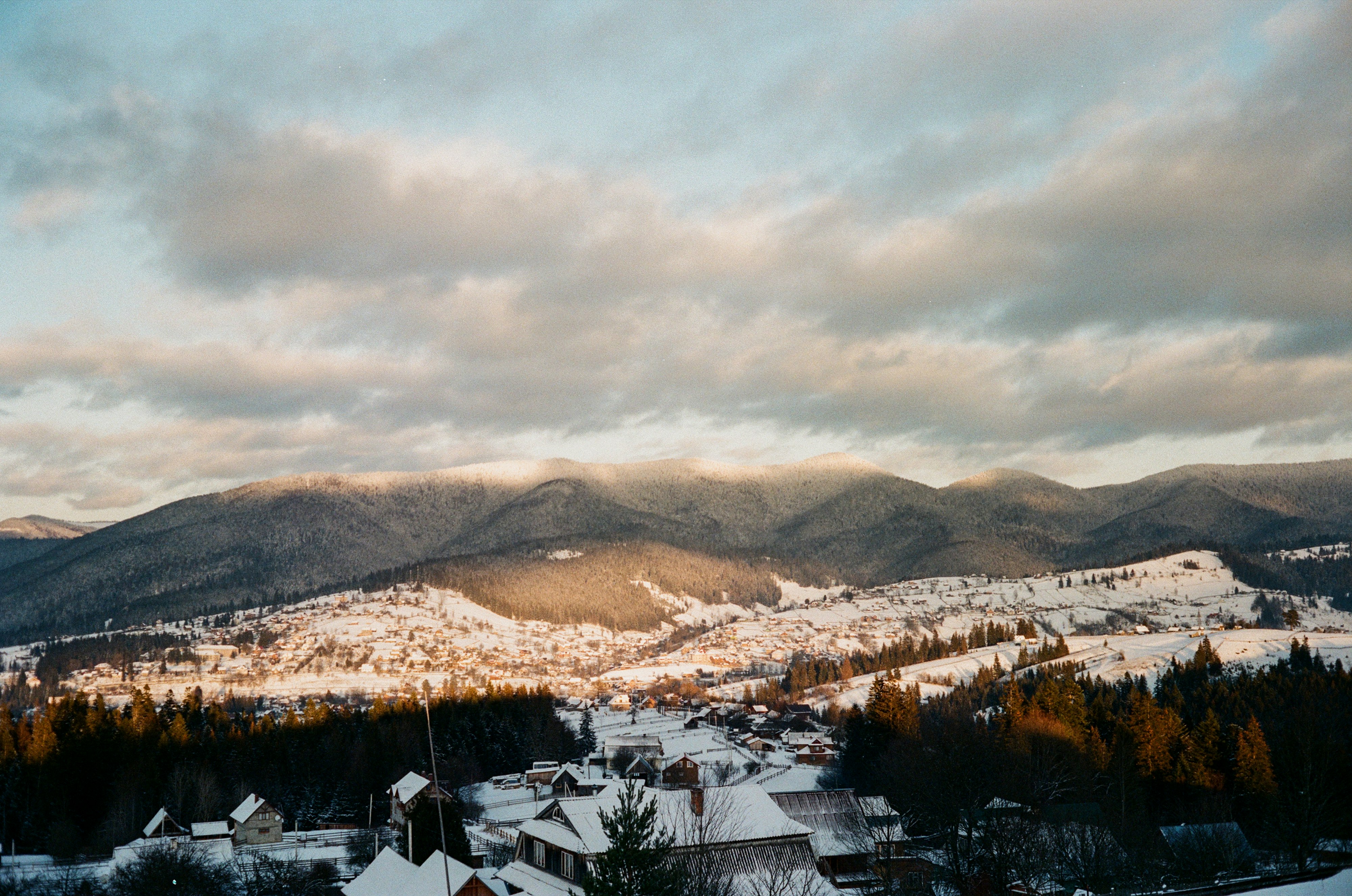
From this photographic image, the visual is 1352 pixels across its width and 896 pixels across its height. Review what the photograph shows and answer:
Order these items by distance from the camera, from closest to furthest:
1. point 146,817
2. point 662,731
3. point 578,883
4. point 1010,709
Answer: point 578,883, point 146,817, point 1010,709, point 662,731

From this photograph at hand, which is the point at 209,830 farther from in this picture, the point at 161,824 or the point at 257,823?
the point at 257,823

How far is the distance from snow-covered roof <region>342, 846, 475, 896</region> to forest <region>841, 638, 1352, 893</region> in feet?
60.3

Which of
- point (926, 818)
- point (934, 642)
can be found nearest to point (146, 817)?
point (926, 818)

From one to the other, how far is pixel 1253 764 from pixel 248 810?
59619 mm

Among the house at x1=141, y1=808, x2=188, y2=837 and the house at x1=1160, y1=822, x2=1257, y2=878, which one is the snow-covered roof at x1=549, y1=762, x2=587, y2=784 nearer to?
the house at x1=141, y1=808, x2=188, y2=837

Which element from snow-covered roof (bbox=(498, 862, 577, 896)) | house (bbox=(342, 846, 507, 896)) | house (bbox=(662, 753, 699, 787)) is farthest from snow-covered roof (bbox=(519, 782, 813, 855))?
house (bbox=(662, 753, 699, 787))

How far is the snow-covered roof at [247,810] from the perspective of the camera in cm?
6009

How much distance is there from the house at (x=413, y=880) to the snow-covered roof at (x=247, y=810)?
2746cm

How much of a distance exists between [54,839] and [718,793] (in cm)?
4184

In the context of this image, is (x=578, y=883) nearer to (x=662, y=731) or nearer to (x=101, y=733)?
(x=101, y=733)

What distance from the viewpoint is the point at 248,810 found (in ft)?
199

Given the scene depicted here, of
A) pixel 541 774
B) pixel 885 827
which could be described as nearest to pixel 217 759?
pixel 541 774

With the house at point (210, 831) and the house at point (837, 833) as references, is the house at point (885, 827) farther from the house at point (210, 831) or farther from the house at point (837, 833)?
the house at point (210, 831)

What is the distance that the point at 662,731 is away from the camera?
382 ft
